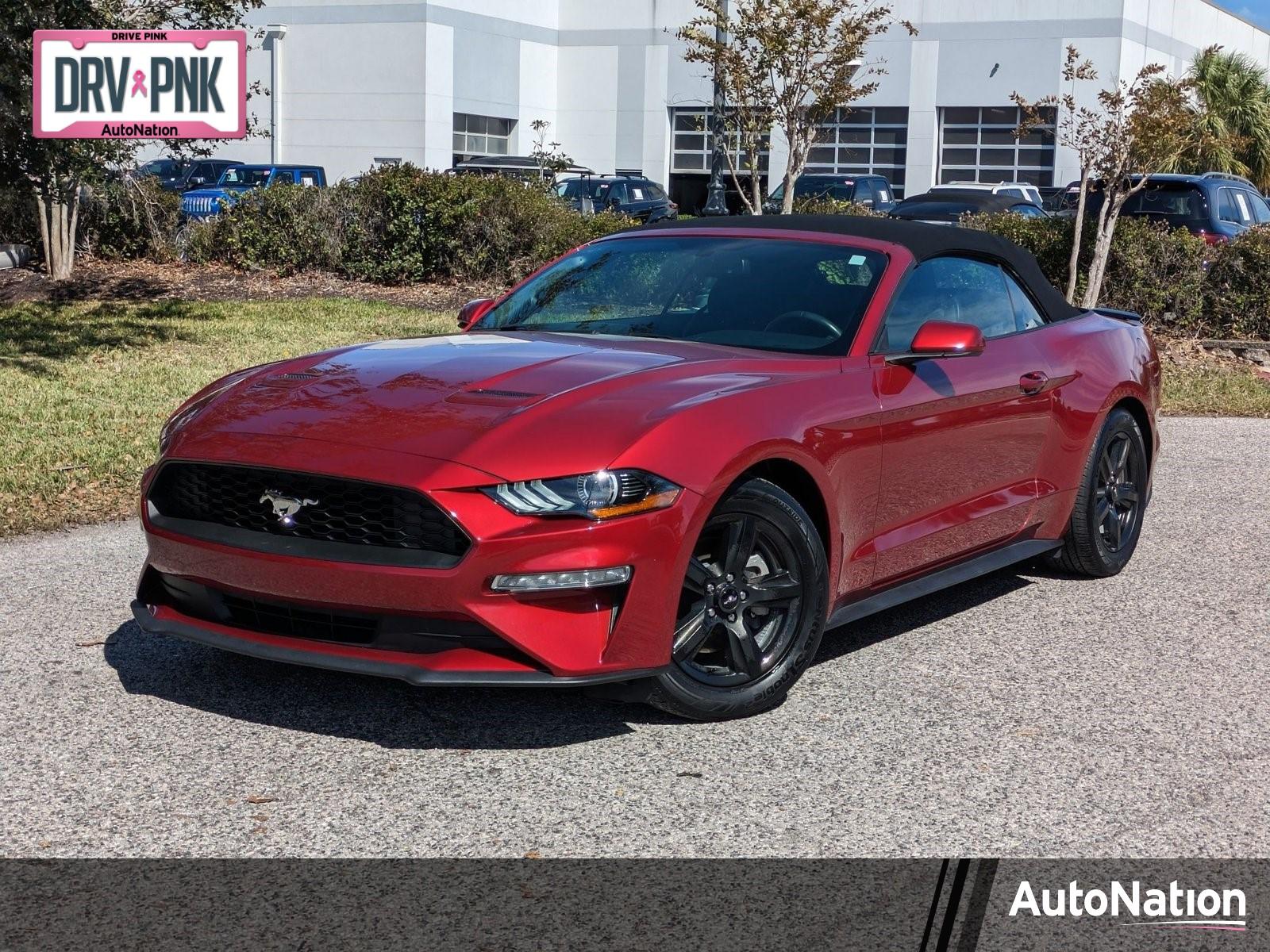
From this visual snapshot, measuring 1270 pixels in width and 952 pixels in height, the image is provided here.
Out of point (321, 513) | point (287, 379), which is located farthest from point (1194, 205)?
point (321, 513)

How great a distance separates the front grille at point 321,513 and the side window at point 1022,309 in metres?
3.08

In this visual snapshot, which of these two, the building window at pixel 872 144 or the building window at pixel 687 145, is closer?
the building window at pixel 872 144

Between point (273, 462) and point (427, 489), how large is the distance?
1.72ft

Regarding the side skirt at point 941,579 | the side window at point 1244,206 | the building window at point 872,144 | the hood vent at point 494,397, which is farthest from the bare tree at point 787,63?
the building window at point 872,144

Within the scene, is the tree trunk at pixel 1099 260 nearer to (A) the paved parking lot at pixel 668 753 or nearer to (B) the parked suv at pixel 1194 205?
(B) the parked suv at pixel 1194 205

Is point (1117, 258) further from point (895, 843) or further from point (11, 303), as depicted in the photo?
point (895, 843)

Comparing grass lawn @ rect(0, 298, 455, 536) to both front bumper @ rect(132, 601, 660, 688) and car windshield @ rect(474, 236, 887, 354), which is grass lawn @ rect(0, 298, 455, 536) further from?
front bumper @ rect(132, 601, 660, 688)

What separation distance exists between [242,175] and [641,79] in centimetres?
2412

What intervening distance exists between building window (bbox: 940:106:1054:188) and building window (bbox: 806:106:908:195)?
1.27 m

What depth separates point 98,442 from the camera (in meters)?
9.52

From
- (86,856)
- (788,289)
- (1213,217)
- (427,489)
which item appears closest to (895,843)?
(427,489)

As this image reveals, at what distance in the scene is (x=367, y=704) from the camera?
16.2 ft

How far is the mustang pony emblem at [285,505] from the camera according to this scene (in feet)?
14.6

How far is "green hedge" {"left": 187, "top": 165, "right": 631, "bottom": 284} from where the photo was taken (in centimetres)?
1820
